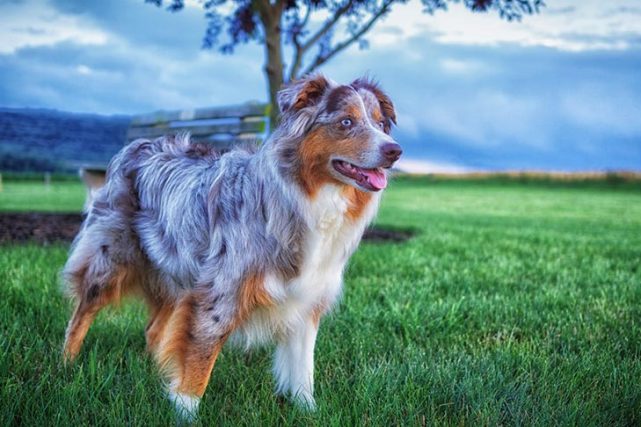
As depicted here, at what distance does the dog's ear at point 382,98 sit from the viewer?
3.21 meters

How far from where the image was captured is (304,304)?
3080mm

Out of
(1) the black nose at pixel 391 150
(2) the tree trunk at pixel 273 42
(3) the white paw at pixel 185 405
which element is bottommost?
(3) the white paw at pixel 185 405

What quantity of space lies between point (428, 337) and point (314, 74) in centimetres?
212

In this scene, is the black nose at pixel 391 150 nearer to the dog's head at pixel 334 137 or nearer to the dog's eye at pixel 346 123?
the dog's head at pixel 334 137

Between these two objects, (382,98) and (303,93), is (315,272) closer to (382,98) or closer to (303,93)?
(303,93)

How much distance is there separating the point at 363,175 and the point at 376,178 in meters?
0.07

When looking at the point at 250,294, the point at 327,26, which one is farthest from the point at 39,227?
the point at 250,294

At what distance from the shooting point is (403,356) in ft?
12.1

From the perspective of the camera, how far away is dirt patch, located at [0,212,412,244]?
8.34 meters

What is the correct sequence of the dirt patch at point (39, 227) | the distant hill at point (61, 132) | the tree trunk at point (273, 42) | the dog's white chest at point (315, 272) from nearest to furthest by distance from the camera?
the dog's white chest at point (315, 272) → the dirt patch at point (39, 227) → the tree trunk at point (273, 42) → the distant hill at point (61, 132)

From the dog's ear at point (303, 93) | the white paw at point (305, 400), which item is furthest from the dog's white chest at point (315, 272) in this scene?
the dog's ear at point (303, 93)

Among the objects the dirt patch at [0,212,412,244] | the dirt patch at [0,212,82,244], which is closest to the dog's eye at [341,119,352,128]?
the dirt patch at [0,212,412,244]

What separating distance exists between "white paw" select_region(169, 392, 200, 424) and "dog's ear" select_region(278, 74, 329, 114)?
152 centimetres

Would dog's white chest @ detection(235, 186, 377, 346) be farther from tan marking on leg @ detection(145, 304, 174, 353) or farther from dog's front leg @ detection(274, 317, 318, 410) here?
tan marking on leg @ detection(145, 304, 174, 353)
